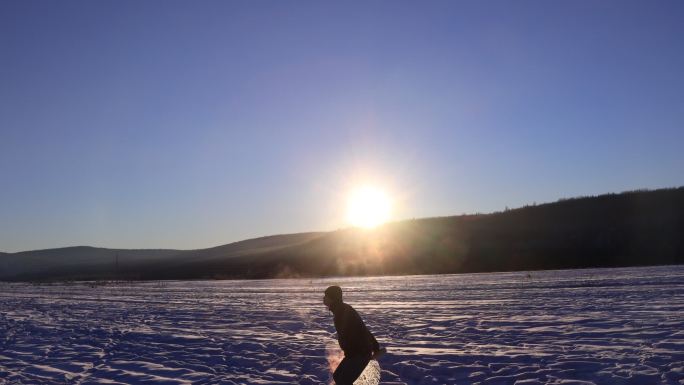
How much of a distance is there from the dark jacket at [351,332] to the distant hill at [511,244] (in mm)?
39298

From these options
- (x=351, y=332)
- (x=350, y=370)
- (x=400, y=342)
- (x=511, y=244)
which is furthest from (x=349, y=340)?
(x=511, y=244)

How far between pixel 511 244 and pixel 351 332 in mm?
49131

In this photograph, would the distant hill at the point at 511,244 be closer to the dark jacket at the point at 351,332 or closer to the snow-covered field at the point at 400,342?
the snow-covered field at the point at 400,342

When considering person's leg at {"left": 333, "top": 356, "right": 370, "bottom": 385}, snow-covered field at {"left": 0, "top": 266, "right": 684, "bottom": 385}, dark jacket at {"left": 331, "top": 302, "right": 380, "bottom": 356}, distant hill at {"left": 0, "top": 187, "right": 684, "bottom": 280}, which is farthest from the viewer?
distant hill at {"left": 0, "top": 187, "right": 684, "bottom": 280}

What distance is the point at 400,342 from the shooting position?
1230 centimetres

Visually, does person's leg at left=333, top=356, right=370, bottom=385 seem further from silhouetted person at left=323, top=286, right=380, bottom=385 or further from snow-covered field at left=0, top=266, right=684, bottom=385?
snow-covered field at left=0, top=266, right=684, bottom=385

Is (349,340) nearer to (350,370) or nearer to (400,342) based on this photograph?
(350,370)

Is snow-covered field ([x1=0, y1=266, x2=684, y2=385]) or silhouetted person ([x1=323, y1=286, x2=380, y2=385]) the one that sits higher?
silhouetted person ([x1=323, y1=286, x2=380, y2=385])

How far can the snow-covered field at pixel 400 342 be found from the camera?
934 centimetres

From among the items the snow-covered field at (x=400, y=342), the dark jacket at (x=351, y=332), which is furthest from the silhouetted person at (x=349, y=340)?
the snow-covered field at (x=400, y=342)

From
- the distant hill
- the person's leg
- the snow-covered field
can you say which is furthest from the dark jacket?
the distant hill

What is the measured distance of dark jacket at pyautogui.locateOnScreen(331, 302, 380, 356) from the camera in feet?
25.2

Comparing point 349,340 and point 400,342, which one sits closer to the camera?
point 349,340

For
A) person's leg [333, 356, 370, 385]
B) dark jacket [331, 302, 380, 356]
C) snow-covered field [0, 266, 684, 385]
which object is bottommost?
snow-covered field [0, 266, 684, 385]
